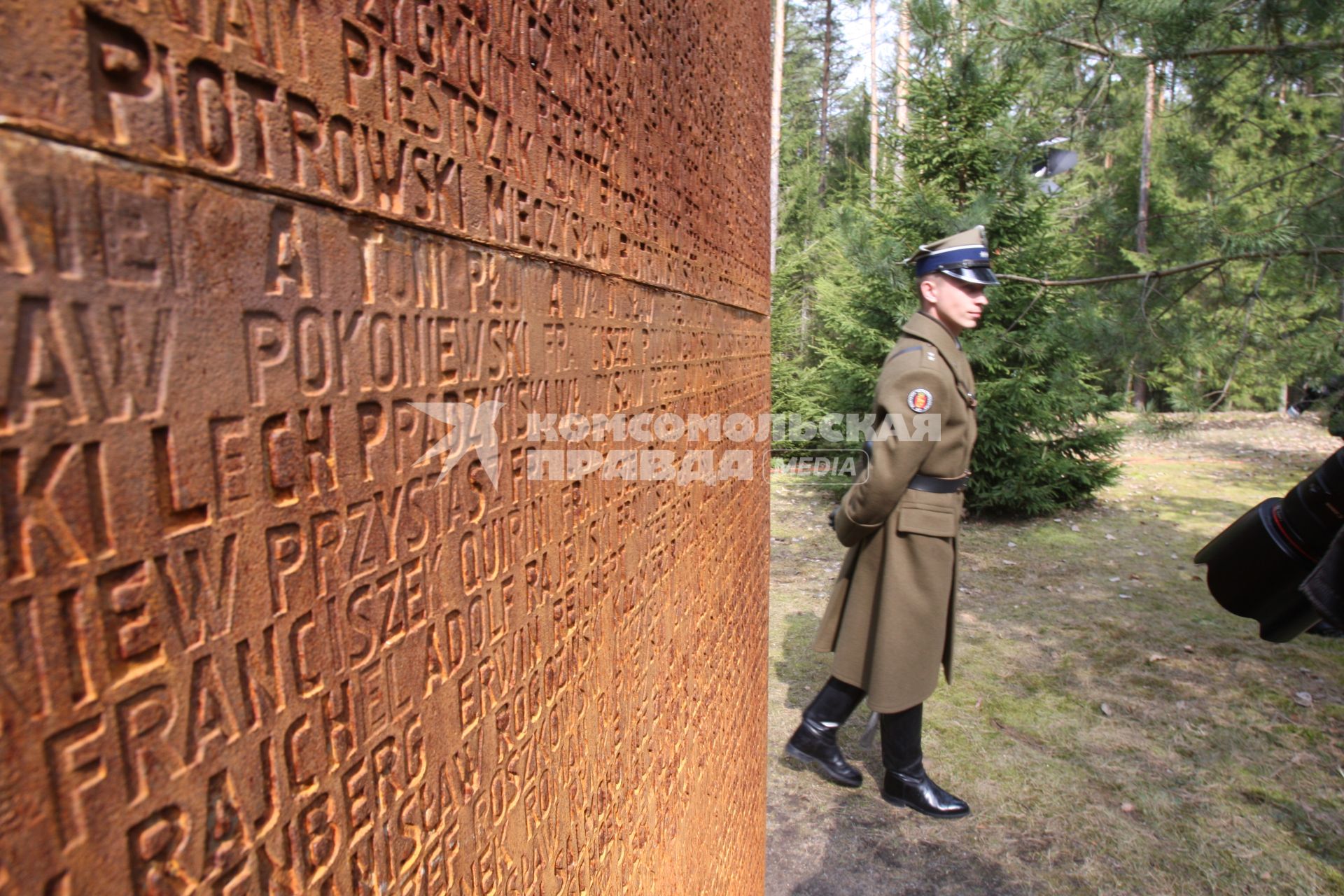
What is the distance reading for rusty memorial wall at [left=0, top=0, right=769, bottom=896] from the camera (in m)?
0.40

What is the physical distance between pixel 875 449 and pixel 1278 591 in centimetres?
115

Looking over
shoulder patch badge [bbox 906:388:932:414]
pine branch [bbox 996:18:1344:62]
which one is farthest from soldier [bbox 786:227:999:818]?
pine branch [bbox 996:18:1344:62]

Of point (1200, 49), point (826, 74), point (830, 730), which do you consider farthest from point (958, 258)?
point (826, 74)

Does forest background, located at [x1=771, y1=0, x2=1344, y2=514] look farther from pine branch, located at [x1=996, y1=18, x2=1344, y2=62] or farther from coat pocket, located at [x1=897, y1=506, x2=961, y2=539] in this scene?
coat pocket, located at [x1=897, y1=506, x2=961, y2=539]

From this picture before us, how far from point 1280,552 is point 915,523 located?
3.49 ft

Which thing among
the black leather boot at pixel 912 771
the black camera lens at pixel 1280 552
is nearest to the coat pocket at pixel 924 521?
the black leather boot at pixel 912 771

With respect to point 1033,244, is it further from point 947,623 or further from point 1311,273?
point 947,623

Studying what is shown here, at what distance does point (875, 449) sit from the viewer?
2.68 meters

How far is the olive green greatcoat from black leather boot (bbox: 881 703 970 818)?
15 cm

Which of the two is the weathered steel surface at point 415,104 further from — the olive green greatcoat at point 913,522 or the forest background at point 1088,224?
the forest background at point 1088,224

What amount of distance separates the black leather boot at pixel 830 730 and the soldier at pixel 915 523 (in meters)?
0.12

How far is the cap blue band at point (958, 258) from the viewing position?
283 cm

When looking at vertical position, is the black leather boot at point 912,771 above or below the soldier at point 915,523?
below

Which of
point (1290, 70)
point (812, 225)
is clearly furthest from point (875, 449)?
point (812, 225)
